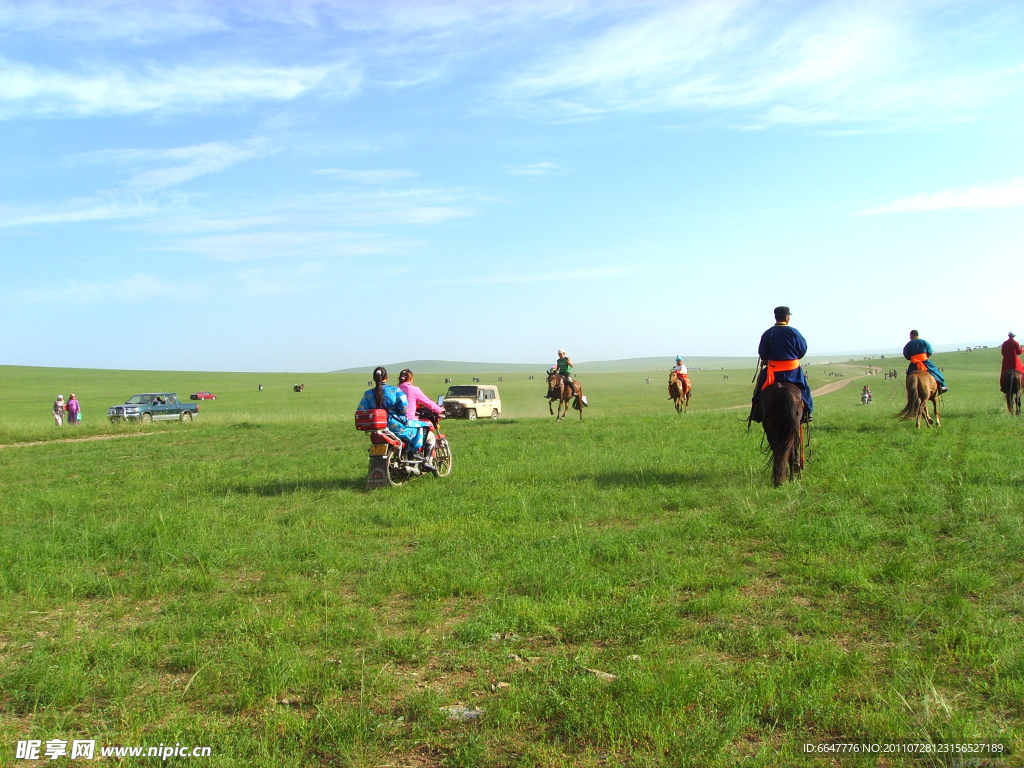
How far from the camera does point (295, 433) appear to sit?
24.9 m

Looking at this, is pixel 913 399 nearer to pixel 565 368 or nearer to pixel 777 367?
pixel 777 367

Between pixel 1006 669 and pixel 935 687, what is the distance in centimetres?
48

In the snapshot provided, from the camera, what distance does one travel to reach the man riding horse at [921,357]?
1678 centimetres

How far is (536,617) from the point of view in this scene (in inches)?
215

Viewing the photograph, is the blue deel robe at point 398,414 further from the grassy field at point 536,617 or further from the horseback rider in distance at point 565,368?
the horseback rider in distance at point 565,368

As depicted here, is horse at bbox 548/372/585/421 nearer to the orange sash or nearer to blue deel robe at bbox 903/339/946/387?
blue deel robe at bbox 903/339/946/387

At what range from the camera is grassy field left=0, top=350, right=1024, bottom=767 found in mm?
3842

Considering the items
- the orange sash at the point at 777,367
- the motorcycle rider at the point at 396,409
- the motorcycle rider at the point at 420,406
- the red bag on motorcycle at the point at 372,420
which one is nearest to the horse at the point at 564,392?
the motorcycle rider at the point at 420,406

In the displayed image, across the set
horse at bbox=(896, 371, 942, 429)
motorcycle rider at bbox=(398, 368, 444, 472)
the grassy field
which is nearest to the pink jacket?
motorcycle rider at bbox=(398, 368, 444, 472)

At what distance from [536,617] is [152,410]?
4027 cm

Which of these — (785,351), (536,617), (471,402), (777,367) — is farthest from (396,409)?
(471,402)

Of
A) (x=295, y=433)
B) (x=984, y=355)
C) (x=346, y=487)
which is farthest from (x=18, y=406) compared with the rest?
(x=984, y=355)

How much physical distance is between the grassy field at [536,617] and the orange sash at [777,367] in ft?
4.66

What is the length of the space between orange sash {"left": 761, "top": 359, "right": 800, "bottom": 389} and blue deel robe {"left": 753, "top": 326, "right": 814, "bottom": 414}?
0.04m
